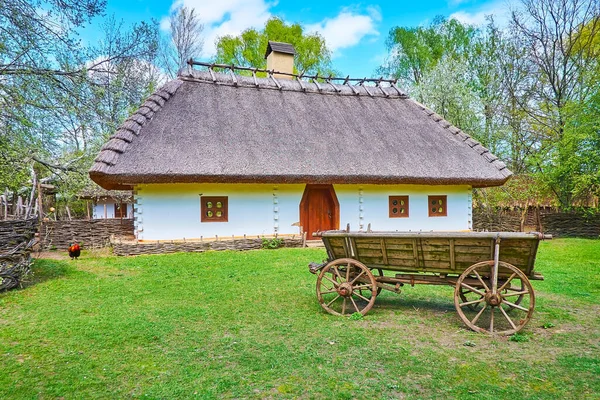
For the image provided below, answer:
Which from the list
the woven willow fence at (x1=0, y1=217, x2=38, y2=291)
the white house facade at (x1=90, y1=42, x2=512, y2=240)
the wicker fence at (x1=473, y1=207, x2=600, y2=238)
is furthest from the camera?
the wicker fence at (x1=473, y1=207, x2=600, y2=238)

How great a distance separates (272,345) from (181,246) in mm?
8735

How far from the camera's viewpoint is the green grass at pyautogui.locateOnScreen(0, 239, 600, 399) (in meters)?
3.66

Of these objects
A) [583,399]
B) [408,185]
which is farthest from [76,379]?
[408,185]

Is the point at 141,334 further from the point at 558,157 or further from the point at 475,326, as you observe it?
the point at 558,157

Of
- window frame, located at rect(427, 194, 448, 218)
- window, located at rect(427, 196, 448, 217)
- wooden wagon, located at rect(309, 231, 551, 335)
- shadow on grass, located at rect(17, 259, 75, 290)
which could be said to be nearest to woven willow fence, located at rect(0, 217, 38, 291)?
shadow on grass, located at rect(17, 259, 75, 290)

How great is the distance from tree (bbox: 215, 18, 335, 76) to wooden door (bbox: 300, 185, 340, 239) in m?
19.0

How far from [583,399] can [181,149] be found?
1163 cm

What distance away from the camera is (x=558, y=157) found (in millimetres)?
17500

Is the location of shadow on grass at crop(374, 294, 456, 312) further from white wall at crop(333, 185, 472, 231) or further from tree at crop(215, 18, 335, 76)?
tree at crop(215, 18, 335, 76)

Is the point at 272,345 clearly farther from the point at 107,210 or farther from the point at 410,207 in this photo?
the point at 107,210

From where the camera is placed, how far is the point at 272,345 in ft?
15.3

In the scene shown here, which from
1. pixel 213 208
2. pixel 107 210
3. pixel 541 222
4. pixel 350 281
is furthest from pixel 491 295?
pixel 107 210

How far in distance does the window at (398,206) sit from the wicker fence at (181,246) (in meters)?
4.44

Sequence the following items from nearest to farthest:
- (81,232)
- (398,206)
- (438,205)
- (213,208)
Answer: (213,208) < (81,232) < (398,206) < (438,205)
